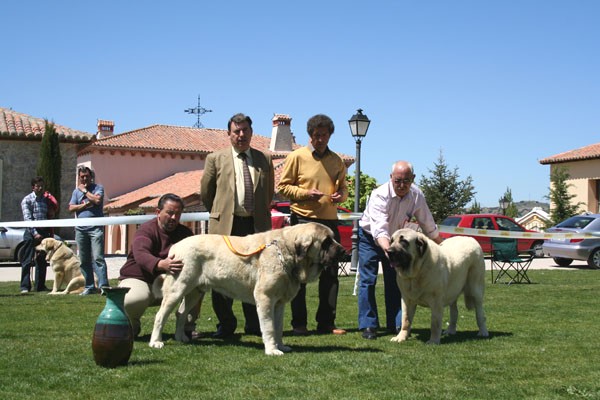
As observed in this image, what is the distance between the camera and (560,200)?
40.3 meters

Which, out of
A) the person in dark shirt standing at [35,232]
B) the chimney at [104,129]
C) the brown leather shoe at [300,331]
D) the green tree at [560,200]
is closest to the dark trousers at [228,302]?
the brown leather shoe at [300,331]

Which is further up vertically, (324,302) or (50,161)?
(50,161)

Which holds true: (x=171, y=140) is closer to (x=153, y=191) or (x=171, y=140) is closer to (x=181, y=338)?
(x=153, y=191)

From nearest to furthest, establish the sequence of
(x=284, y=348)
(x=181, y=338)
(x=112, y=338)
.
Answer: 1. (x=112, y=338)
2. (x=284, y=348)
3. (x=181, y=338)

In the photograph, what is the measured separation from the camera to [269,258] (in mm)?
6309

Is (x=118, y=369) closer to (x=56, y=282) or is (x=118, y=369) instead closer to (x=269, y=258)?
(x=269, y=258)

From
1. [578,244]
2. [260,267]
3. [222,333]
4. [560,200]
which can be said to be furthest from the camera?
[560,200]

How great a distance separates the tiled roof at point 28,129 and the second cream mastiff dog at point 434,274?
2499 centimetres

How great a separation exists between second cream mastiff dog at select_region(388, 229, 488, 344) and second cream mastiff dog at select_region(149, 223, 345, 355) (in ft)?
2.62

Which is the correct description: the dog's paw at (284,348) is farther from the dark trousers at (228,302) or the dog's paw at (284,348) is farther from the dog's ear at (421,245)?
the dog's ear at (421,245)

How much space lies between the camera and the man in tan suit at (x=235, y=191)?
7.24 metres

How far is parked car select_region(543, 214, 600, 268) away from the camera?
21.6 m

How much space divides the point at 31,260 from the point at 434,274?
29.3 feet

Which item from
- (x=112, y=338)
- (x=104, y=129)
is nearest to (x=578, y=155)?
(x=104, y=129)
